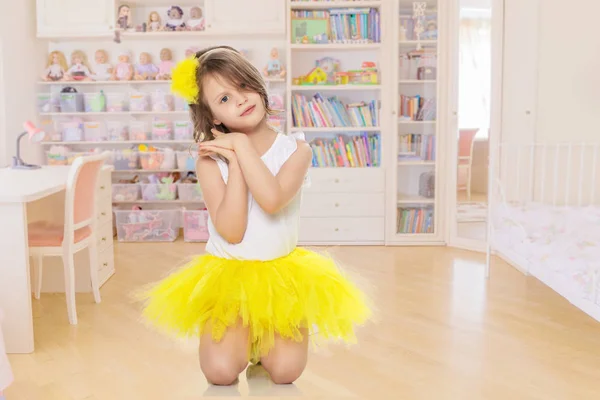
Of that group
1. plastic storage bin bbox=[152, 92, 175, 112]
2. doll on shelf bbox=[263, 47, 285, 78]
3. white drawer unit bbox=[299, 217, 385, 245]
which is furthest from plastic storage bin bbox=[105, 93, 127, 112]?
white drawer unit bbox=[299, 217, 385, 245]

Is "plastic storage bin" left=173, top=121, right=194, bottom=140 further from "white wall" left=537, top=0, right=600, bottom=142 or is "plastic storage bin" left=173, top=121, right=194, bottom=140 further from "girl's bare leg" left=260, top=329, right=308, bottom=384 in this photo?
"girl's bare leg" left=260, top=329, right=308, bottom=384

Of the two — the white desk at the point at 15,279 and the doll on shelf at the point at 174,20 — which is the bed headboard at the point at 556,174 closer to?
the white desk at the point at 15,279

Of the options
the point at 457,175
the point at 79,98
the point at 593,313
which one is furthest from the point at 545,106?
the point at 79,98

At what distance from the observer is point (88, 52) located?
523 cm

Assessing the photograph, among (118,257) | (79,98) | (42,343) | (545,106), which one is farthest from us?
(79,98)

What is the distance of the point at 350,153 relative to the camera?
488 cm

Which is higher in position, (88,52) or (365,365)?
(88,52)

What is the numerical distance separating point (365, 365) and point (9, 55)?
3658mm

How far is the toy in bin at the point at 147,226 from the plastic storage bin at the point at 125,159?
0.39 m

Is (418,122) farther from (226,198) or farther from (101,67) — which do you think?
(226,198)

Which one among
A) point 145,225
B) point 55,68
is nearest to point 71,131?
point 55,68

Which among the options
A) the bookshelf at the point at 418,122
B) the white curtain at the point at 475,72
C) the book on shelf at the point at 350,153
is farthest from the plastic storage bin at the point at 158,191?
the white curtain at the point at 475,72

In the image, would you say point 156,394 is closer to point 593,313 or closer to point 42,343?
point 42,343

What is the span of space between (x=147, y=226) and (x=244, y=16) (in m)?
1.83
